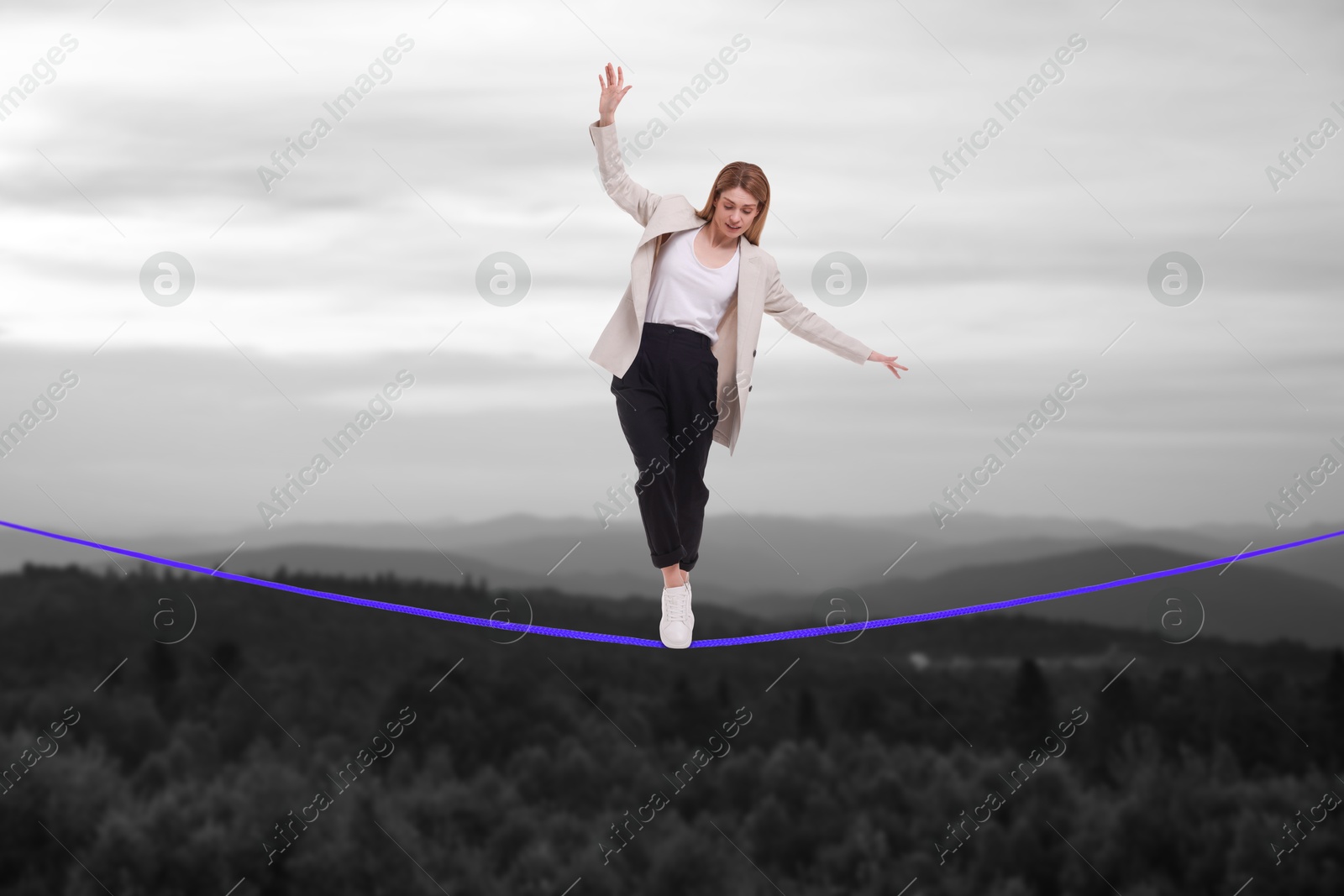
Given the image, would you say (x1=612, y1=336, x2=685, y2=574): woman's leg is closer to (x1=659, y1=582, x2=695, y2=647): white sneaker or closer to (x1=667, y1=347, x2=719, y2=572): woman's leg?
(x1=667, y1=347, x2=719, y2=572): woman's leg

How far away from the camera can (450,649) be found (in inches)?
2384

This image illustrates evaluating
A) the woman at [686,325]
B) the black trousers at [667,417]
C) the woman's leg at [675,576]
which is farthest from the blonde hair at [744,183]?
the woman's leg at [675,576]

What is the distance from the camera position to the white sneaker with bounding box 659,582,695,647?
5.83 m

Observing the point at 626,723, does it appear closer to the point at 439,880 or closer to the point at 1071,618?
the point at 439,880

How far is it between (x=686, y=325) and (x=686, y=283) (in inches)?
6.5

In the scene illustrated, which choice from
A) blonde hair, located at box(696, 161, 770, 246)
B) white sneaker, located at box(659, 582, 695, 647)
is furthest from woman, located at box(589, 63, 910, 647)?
white sneaker, located at box(659, 582, 695, 647)

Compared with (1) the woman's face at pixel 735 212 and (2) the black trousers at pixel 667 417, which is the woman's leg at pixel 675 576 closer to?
(2) the black trousers at pixel 667 417

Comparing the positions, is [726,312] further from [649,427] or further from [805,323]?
[649,427]

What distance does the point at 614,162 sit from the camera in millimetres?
5328

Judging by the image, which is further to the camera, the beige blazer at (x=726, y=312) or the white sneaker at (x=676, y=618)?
the white sneaker at (x=676, y=618)

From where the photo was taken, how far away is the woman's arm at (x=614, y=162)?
5168 mm

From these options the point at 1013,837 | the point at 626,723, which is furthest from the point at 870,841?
the point at 626,723

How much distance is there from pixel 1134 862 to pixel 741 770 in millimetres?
14939

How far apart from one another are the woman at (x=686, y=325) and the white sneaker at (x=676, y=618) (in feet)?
1.06
